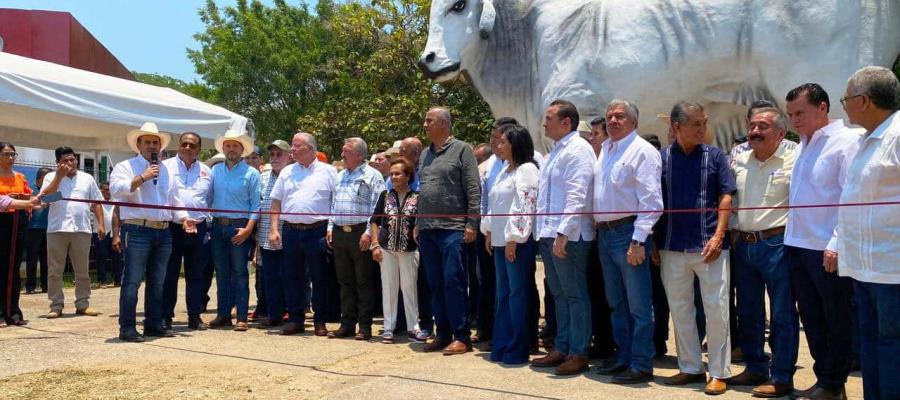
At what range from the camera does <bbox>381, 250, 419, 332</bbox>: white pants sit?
7.34m

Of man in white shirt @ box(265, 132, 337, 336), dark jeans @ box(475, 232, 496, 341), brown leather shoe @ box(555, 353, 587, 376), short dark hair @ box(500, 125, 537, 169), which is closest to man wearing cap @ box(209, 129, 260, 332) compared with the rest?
man in white shirt @ box(265, 132, 337, 336)

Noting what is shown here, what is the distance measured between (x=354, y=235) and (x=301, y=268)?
75cm

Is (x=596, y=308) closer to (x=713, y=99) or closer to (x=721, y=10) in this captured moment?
(x=713, y=99)

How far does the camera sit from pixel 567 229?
18.4ft

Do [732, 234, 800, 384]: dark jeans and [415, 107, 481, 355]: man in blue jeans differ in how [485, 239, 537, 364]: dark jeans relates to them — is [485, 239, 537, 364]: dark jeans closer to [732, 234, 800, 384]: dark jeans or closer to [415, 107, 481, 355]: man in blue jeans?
[415, 107, 481, 355]: man in blue jeans

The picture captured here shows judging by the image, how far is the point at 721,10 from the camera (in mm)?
7145

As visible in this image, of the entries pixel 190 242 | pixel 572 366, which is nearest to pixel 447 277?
pixel 572 366

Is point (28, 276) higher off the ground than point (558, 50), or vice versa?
point (558, 50)

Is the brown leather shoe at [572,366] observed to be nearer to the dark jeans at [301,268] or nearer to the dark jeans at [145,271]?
the dark jeans at [301,268]

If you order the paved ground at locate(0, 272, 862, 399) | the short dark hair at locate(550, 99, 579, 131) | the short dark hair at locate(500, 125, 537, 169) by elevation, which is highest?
the short dark hair at locate(550, 99, 579, 131)

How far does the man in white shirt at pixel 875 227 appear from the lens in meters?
3.99

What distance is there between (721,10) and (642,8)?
72cm

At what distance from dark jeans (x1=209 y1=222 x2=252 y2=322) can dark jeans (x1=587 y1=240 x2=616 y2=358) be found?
3610 millimetres

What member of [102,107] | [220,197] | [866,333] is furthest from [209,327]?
[866,333]
